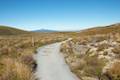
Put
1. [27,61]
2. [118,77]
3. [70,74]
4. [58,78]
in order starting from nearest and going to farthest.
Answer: [118,77], [58,78], [70,74], [27,61]

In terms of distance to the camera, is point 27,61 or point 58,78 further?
point 27,61

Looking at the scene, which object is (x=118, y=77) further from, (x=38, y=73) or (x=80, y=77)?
(x=38, y=73)

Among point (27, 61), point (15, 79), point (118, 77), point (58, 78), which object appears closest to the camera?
point (15, 79)

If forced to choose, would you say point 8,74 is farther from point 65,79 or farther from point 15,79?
point 65,79

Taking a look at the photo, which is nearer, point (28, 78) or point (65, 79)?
point (28, 78)

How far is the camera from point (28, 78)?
11.3 metres

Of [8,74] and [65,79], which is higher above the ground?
[8,74]

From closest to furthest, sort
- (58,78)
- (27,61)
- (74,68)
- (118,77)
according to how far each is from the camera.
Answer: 1. (118,77)
2. (58,78)
3. (74,68)
4. (27,61)

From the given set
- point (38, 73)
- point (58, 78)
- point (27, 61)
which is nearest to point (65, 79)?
point (58, 78)

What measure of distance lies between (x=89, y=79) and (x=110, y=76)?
142cm

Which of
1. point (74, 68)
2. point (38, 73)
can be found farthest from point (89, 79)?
point (38, 73)

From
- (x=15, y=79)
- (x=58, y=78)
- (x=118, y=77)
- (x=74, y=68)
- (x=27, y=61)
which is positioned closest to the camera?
(x=15, y=79)

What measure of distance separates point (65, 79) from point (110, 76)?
299 centimetres

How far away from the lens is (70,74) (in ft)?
45.2
